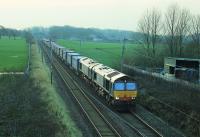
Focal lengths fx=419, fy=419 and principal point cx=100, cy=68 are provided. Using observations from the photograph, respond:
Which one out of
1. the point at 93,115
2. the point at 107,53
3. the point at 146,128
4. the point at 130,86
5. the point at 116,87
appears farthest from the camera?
the point at 107,53

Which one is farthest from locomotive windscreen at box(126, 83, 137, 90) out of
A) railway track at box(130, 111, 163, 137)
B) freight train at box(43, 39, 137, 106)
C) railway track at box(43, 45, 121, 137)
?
railway track at box(43, 45, 121, 137)

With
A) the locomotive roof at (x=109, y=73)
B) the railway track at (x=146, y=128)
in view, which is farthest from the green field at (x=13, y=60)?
the railway track at (x=146, y=128)

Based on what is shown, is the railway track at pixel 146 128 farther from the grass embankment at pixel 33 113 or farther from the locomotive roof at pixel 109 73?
the grass embankment at pixel 33 113

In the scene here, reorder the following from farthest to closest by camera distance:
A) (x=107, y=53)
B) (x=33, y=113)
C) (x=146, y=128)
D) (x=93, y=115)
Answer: (x=107, y=53) < (x=93, y=115) < (x=33, y=113) < (x=146, y=128)

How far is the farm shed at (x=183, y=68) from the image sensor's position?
50812 millimetres

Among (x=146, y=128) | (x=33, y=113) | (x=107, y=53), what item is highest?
(x=107, y=53)

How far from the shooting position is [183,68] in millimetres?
53312

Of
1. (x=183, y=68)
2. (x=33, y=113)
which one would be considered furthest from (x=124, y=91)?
(x=183, y=68)

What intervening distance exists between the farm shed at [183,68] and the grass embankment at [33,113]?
1591cm

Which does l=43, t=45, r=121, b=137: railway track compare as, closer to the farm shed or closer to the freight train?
the freight train

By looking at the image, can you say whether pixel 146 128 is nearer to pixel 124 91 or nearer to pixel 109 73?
pixel 124 91

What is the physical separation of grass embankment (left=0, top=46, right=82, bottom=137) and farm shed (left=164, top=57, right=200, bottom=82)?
15.9 m

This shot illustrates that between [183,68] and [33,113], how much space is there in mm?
25878

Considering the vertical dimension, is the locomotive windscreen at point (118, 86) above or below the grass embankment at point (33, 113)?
above
